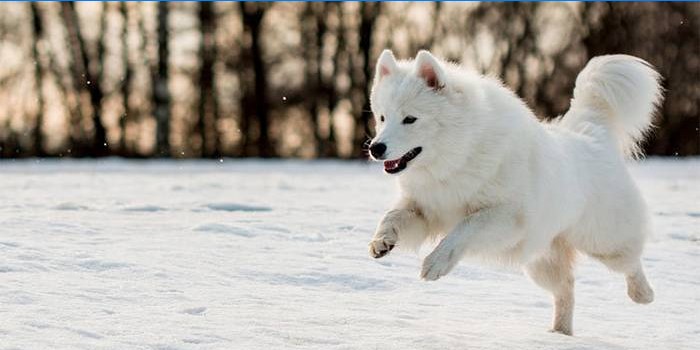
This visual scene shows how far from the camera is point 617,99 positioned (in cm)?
654

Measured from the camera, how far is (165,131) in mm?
27203

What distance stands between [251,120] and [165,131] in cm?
237

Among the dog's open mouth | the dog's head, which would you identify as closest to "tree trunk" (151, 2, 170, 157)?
the dog's head

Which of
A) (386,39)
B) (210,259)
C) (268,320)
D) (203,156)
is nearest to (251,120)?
(203,156)

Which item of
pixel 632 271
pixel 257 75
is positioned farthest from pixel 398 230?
pixel 257 75

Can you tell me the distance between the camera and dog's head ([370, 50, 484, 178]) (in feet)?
17.4

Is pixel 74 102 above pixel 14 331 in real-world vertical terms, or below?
below

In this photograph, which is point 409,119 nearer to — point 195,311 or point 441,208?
point 441,208

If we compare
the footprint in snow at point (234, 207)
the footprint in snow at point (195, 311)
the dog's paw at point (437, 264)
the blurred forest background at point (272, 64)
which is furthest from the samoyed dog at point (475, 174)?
the blurred forest background at point (272, 64)

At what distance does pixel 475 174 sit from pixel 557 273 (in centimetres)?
120

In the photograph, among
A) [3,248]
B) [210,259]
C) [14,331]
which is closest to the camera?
[14,331]

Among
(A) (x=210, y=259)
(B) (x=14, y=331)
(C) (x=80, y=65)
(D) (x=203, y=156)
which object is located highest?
(B) (x=14, y=331)

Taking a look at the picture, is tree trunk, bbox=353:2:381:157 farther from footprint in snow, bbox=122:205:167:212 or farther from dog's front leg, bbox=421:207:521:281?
dog's front leg, bbox=421:207:521:281

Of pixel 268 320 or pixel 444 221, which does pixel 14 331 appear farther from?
pixel 444 221
